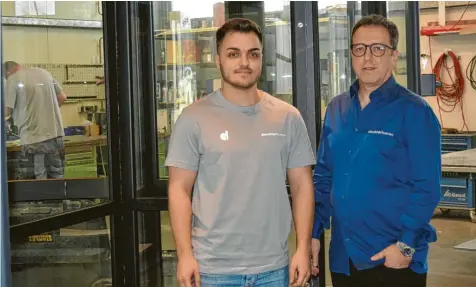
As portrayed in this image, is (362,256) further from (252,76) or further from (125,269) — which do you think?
(125,269)

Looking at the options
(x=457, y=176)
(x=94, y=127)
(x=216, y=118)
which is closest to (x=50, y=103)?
(x=94, y=127)

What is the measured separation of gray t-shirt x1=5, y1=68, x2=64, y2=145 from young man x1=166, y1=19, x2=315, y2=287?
1146 millimetres

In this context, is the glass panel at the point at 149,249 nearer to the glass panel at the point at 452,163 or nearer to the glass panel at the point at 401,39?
the glass panel at the point at 401,39

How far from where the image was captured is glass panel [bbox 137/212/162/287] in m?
3.35

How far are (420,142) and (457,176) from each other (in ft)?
19.7

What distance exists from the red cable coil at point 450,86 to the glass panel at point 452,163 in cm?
3

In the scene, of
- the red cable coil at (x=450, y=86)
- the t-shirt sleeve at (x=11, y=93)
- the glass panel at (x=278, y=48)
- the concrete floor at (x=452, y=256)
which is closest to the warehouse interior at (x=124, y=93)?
the glass panel at (x=278, y=48)

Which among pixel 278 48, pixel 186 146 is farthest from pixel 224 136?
pixel 278 48

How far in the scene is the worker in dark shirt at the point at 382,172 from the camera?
2.16 meters

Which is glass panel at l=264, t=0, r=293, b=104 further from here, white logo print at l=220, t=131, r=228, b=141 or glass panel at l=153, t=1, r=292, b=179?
white logo print at l=220, t=131, r=228, b=141

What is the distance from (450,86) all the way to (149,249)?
8106 mm

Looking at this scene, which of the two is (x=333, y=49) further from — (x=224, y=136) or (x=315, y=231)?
(x=224, y=136)

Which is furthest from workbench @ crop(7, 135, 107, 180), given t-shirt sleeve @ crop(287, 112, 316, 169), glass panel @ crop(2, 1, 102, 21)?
t-shirt sleeve @ crop(287, 112, 316, 169)

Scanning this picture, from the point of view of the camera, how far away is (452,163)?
7508 mm
